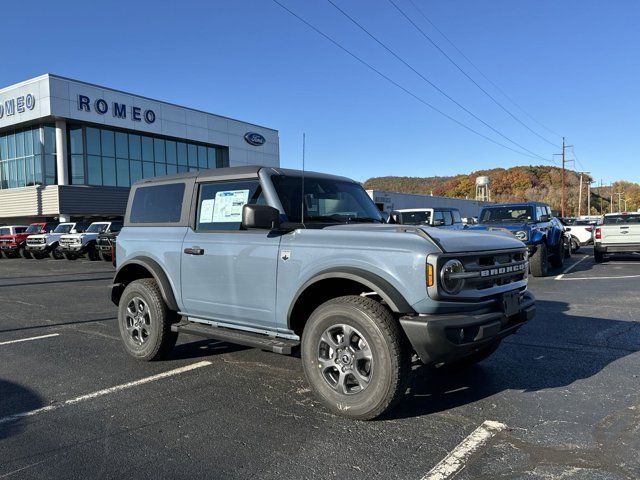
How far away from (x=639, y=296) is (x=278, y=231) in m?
8.17

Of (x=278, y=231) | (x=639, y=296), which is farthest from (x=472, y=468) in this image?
(x=639, y=296)

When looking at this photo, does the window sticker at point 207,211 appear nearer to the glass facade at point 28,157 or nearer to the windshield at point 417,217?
the windshield at point 417,217

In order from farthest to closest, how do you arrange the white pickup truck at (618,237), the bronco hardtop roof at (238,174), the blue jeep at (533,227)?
the white pickup truck at (618,237) → the blue jeep at (533,227) → the bronco hardtop roof at (238,174)

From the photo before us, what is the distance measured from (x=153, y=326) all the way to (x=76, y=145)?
32.9m

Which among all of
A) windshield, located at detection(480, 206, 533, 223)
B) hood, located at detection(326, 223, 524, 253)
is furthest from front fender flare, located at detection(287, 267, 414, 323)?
windshield, located at detection(480, 206, 533, 223)

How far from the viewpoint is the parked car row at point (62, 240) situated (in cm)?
2136

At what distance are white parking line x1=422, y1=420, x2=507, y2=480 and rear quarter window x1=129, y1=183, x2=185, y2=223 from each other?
355 centimetres

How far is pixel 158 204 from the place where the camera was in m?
5.70

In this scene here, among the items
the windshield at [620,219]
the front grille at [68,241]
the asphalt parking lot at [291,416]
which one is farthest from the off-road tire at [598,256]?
the front grille at [68,241]

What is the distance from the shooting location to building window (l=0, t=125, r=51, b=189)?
110 feet

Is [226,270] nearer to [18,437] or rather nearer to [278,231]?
[278,231]

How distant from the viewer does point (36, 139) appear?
3400cm

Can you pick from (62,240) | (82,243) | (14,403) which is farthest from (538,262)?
(62,240)

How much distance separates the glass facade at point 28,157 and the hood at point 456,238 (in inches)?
1374
